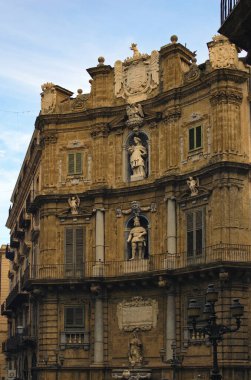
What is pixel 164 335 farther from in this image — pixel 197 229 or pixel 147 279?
pixel 197 229

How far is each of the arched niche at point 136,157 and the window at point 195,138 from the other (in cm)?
289

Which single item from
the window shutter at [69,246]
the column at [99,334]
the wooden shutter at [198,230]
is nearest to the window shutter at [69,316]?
the column at [99,334]

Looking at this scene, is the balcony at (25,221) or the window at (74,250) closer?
the window at (74,250)

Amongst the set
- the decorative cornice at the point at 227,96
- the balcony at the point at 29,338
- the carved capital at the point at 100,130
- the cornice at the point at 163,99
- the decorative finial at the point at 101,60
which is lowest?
the balcony at the point at 29,338

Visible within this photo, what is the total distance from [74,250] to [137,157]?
5.75 meters

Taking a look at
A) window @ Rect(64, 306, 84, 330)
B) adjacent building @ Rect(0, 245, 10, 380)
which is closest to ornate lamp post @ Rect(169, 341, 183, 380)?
window @ Rect(64, 306, 84, 330)

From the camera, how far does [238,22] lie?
14.2m

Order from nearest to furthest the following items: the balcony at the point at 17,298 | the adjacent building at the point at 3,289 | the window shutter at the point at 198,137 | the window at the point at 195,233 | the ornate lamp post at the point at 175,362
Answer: the ornate lamp post at the point at 175,362
the window at the point at 195,233
the window shutter at the point at 198,137
the balcony at the point at 17,298
the adjacent building at the point at 3,289

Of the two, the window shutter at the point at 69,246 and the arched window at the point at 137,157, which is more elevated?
the arched window at the point at 137,157

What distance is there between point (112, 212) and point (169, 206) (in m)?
3.64

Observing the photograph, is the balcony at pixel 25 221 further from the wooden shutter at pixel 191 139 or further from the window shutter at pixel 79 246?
the wooden shutter at pixel 191 139

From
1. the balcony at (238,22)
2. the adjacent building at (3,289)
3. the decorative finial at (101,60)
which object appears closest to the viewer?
the balcony at (238,22)

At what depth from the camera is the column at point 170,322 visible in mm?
35500

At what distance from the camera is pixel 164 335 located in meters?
36.2
